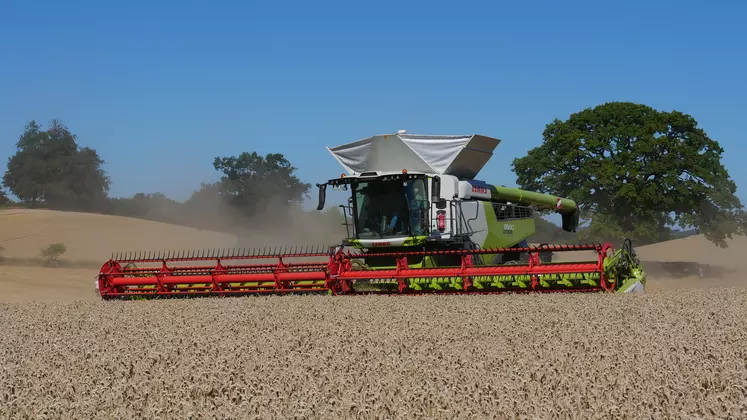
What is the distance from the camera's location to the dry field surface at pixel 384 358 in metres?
5.21

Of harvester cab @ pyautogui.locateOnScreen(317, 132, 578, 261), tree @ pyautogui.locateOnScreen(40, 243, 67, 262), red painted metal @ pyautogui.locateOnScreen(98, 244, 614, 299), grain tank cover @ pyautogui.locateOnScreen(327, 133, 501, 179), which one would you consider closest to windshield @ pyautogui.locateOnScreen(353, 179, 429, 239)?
harvester cab @ pyautogui.locateOnScreen(317, 132, 578, 261)

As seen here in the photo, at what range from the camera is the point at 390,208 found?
1495 centimetres

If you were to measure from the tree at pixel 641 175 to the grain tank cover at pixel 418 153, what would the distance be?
2156 centimetres

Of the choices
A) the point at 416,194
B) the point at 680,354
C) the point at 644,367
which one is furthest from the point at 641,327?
the point at 416,194

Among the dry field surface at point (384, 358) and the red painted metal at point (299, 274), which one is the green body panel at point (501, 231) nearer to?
the red painted metal at point (299, 274)

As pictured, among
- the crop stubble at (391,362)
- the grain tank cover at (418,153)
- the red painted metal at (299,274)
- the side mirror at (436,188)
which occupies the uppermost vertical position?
the grain tank cover at (418,153)

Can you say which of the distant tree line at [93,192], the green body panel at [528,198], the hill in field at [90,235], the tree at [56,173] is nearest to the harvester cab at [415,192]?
the green body panel at [528,198]

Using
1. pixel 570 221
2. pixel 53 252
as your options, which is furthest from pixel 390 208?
pixel 53 252

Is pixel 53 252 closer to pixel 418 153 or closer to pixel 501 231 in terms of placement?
pixel 501 231

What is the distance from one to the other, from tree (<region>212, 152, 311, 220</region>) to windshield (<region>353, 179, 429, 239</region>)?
43.0 m

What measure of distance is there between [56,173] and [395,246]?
1984 inches

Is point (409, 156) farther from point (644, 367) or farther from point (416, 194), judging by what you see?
point (644, 367)

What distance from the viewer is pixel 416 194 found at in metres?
14.7

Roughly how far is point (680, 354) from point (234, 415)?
12.8 ft
